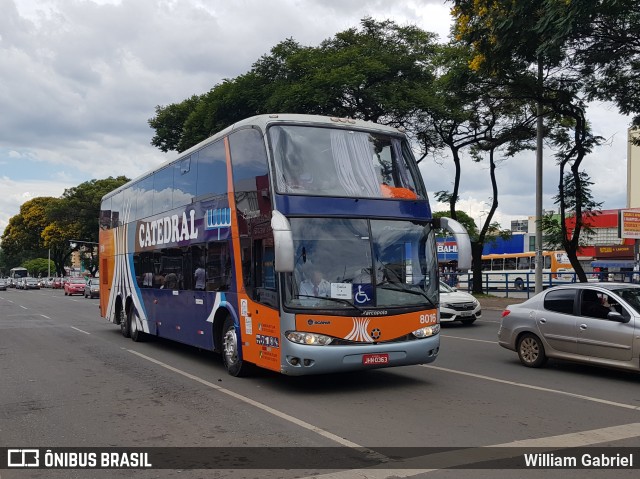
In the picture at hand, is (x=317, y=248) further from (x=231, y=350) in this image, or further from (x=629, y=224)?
(x=629, y=224)

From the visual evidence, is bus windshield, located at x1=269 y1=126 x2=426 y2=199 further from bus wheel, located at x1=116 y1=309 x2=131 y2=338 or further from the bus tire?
bus wheel, located at x1=116 y1=309 x2=131 y2=338

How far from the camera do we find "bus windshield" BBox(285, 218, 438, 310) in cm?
857

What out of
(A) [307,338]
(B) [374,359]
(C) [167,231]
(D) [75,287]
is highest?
(C) [167,231]

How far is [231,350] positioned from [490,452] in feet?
17.3

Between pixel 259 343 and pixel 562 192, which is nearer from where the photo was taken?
pixel 259 343

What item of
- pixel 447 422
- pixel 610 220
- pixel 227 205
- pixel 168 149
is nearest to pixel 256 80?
pixel 168 149

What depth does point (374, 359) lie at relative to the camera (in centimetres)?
874

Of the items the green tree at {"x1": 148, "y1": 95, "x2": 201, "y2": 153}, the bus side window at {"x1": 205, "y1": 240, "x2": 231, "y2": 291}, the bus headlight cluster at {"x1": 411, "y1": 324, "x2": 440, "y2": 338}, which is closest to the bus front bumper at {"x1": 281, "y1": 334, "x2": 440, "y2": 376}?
the bus headlight cluster at {"x1": 411, "y1": 324, "x2": 440, "y2": 338}

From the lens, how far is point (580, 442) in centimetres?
635

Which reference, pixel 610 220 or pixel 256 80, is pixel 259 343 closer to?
pixel 256 80

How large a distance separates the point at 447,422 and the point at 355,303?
6.99 ft

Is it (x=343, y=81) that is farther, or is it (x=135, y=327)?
(x=343, y=81)

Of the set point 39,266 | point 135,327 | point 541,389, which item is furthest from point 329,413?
point 39,266

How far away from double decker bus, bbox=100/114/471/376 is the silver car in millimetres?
2401
